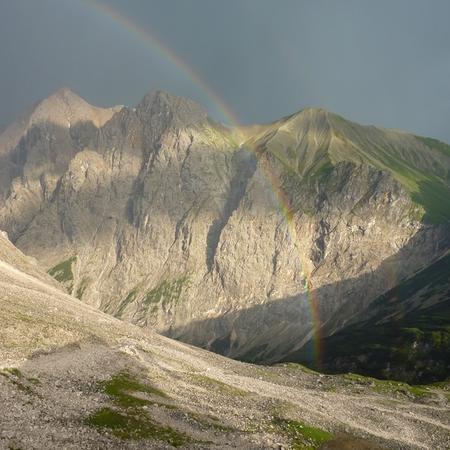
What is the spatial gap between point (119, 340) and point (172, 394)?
122 feet

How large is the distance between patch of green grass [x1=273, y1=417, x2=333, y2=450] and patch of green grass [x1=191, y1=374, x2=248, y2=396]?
47.5 feet

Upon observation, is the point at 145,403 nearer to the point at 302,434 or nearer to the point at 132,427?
the point at 132,427

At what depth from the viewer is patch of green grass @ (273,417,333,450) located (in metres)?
58.2

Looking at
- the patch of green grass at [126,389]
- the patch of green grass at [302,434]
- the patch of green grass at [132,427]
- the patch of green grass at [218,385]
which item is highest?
the patch of green grass at [218,385]

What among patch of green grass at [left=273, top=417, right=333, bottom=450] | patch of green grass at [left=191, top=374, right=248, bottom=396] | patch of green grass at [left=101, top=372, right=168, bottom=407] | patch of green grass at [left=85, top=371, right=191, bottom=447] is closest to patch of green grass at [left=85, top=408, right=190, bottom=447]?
patch of green grass at [left=85, top=371, right=191, bottom=447]

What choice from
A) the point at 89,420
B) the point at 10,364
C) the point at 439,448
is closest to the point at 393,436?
the point at 439,448

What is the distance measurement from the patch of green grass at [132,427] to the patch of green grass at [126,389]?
4602 millimetres

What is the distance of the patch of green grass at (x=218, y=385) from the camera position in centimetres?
7972

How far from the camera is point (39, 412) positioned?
45438 millimetres

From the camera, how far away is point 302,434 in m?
62.3

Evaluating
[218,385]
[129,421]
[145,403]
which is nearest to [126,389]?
[145,403]

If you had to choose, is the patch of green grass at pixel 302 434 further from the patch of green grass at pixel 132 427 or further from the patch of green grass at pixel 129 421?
the patch of green grass at pixel 129 421

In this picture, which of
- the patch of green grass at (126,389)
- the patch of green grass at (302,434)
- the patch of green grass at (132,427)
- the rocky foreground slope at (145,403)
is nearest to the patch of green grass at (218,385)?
the rocky foreground slope at (145,403)

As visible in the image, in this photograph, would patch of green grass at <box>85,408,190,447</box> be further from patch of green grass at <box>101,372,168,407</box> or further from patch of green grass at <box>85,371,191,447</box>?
patch of green grass at <box>101,372,168,407</box>
